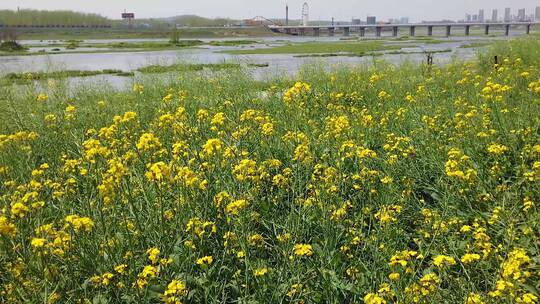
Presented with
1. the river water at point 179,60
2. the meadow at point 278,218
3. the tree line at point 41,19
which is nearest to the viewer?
the meadow at point 278,218

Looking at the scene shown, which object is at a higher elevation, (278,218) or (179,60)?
(179,60)

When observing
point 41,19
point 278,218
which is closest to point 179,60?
point 278,218

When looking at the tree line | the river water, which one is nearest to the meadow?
the river water

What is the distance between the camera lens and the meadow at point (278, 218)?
2132 mm

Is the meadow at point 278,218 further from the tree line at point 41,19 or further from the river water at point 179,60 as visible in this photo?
the tree line at point 41,19

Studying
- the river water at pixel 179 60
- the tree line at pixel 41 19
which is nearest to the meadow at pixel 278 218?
the river water at pixel 179 60

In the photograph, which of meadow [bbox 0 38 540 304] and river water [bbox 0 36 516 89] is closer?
meadow [bbox 0 38 540 304]

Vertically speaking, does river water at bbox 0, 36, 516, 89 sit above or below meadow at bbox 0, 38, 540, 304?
above

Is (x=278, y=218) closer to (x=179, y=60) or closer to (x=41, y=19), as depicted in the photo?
(x=179, y=60)

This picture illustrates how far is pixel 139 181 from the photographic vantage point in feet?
8.86

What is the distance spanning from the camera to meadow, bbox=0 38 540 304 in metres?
2.13

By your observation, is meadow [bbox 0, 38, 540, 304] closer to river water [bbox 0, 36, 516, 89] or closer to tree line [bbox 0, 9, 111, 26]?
river water [bbox 0, 36, 516, 89]

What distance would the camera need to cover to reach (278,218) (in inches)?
119

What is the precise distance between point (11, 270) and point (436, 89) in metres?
6.23
